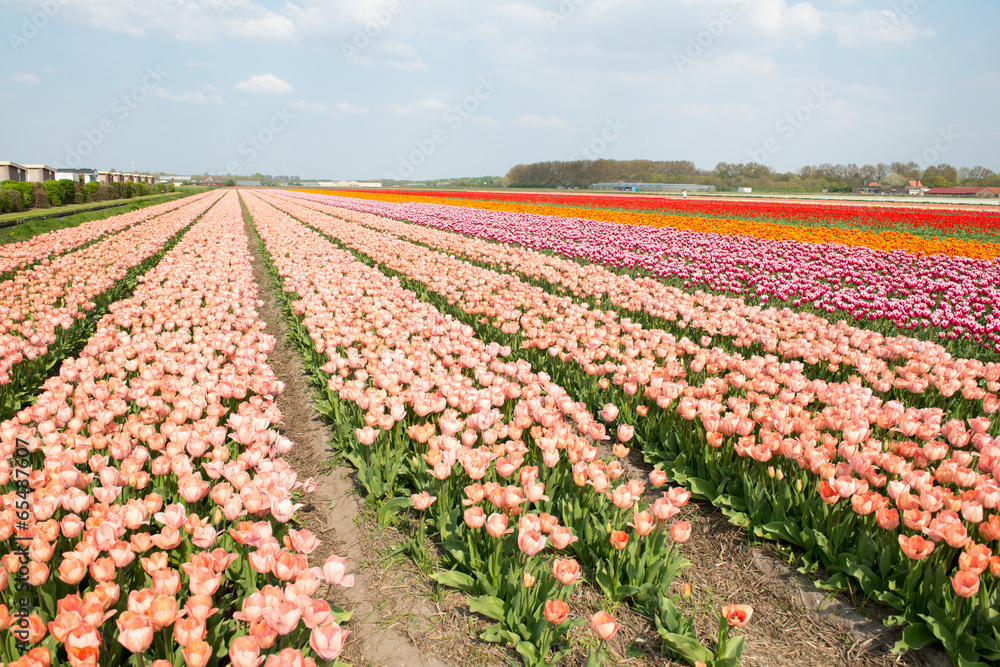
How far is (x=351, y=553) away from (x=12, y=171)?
7413 cm

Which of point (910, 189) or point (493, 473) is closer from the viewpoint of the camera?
point (493, 473)

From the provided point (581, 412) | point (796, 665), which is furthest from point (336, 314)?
point (796, 665)

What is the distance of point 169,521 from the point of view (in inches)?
97.5

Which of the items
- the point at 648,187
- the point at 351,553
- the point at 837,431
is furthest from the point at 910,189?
the point at 351,553

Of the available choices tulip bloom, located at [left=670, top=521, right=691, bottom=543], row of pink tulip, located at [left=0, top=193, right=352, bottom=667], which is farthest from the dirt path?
tulip bloom, located at [left=670, top=521, right=691, bottom=543]

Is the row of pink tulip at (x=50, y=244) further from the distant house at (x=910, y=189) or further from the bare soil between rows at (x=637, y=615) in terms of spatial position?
the distant house at (x=910, y=189)

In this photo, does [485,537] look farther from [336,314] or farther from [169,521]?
[336,314]

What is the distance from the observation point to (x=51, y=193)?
1471 inches

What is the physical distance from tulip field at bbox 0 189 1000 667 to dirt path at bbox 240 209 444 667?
12cm

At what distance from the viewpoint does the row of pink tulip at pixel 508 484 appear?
2756 millimetres

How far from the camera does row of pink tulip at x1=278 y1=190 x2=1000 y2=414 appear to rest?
4574mm

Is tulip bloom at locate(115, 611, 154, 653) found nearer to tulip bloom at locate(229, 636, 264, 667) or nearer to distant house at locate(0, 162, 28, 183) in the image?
tulip bloom at locate(229, 636, 264, 667)

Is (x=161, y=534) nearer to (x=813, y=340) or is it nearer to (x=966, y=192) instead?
(x=813, y=340)

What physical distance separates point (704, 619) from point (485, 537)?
1.25m
